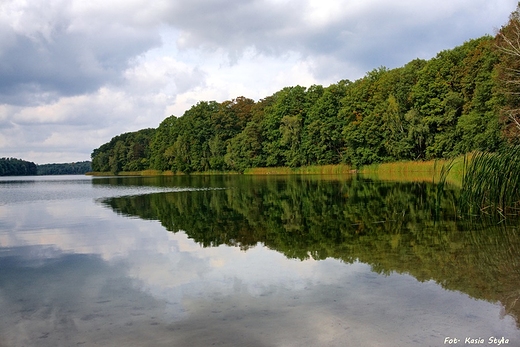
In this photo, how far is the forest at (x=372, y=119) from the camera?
40.4 m

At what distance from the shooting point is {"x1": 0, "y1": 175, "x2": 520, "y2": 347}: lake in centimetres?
512

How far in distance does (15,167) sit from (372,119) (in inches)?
5700

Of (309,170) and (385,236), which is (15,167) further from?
(385,236)

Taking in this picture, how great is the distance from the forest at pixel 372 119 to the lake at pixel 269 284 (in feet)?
61.1

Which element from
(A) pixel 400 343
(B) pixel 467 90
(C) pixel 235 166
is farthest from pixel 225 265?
(C) pixel 235 166

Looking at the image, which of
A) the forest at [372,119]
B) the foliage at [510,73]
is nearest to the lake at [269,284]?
the forest at [372,119]

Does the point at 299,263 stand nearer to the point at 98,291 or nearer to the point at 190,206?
the point at 98,291

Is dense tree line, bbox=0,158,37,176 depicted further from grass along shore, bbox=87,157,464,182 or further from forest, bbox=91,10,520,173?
grass along shore, bbox=87,157,464,182

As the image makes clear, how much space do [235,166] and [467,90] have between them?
139 ft

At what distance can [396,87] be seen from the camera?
58.2m

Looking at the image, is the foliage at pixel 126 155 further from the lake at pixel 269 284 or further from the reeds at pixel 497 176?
the reeds at pixel 497 176

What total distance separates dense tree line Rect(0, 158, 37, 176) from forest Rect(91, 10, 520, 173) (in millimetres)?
82715

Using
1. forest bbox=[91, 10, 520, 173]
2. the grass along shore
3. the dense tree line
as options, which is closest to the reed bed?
the grass along shore

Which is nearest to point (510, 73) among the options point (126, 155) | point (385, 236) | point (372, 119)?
point (385, 236)
